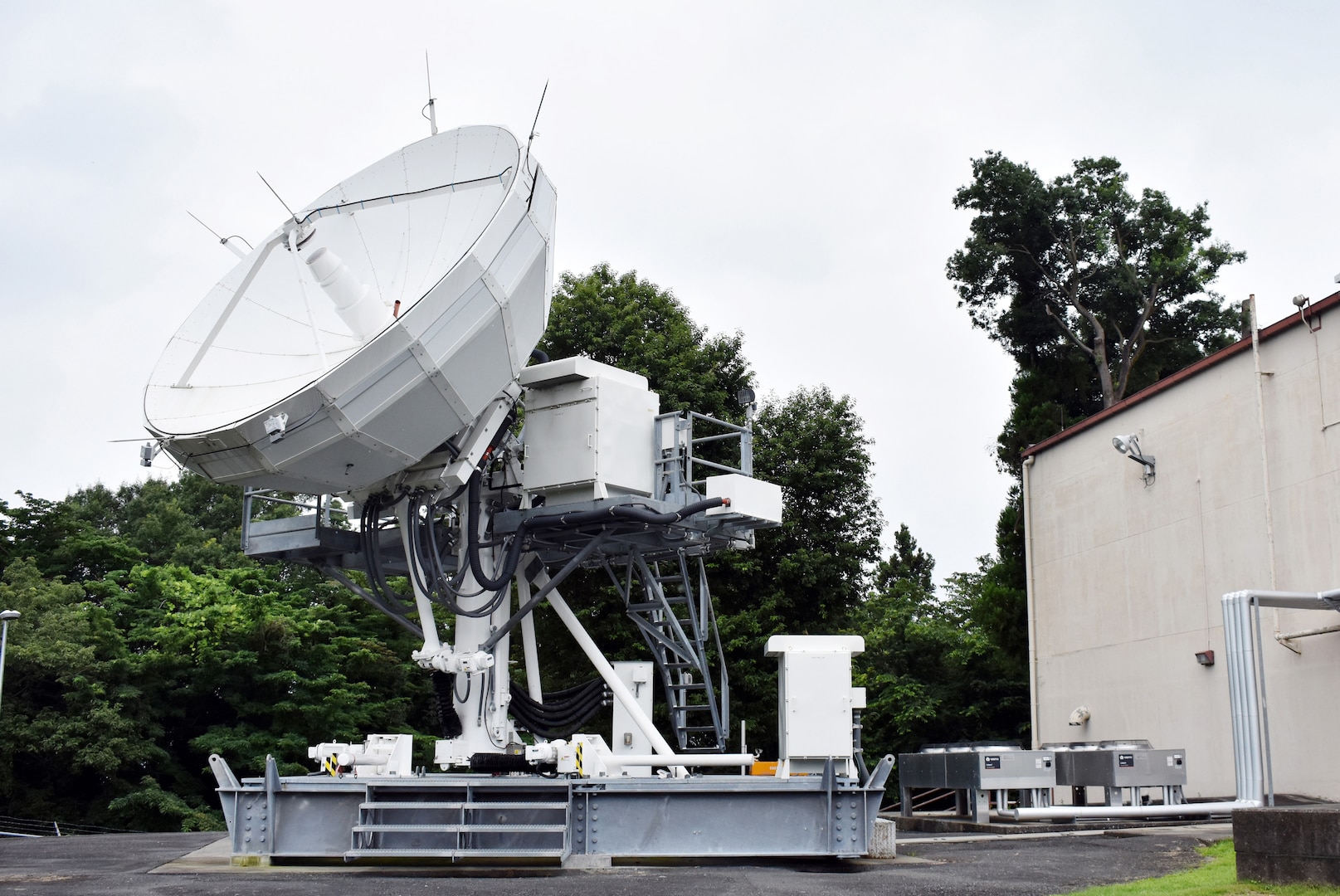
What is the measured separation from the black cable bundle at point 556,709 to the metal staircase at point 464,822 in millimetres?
2601

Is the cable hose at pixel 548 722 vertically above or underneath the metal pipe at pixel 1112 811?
above

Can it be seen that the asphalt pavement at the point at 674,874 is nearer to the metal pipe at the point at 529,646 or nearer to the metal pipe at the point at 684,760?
the metal pipe at the point at 684,760

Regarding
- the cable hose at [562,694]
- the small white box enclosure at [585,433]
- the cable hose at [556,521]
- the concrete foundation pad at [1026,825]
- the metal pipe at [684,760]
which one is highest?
the small white box enclosure at [585,433]

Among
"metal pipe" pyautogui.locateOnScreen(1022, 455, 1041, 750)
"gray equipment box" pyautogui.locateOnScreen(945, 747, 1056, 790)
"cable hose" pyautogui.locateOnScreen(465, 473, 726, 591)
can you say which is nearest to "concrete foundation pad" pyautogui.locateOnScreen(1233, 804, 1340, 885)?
"cable hose" pyautogui.locateOnScreen(465, 473, 726, 591)

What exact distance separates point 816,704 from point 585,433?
13.9ft

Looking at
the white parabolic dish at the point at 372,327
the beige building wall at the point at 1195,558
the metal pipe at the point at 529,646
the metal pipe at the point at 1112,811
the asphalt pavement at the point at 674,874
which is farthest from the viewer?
the beige building wall at the point at 1195,558

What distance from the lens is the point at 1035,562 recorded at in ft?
88.7

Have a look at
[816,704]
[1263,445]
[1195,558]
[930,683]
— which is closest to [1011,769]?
[816,704]

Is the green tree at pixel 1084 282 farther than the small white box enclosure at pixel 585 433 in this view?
Yes

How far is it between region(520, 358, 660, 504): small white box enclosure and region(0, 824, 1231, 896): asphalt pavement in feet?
14.8

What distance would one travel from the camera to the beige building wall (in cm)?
1839

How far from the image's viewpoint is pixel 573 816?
13.0 meters

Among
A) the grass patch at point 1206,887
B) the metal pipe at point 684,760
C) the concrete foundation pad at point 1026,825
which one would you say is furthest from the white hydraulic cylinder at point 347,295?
the concrete foundation pad at point 1026,825

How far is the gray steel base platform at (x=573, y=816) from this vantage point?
1290cm
